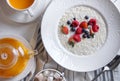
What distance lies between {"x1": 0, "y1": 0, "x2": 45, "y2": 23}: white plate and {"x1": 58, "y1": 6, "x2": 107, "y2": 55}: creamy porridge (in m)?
0.08

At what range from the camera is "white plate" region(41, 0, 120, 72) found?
1032mm

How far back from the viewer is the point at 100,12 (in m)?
1.06

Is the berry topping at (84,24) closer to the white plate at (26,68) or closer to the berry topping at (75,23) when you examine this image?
the berry topping at (75,23)

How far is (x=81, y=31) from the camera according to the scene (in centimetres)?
104

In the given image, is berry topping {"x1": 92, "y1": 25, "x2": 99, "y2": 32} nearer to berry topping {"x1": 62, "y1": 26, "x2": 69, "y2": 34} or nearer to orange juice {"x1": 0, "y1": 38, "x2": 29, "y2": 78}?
berry topping {"x1": 62, "y1": 26, "x2": 69, "y2": 34}

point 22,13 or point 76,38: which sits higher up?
point 22,13

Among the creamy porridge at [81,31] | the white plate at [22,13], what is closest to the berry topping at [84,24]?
the creamy porridge at [81,31]

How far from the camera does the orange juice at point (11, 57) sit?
1.00 metres

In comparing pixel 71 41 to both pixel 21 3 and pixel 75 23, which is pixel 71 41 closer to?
pixel 75 23

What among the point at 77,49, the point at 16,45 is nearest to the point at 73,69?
the point at 77,49

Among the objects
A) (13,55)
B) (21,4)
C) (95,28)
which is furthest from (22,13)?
(95,28)

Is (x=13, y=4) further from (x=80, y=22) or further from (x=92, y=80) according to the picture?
(x=92, y=80)

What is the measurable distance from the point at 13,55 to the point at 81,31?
240 mm

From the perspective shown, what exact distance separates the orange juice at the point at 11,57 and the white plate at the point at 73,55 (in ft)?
0.28
